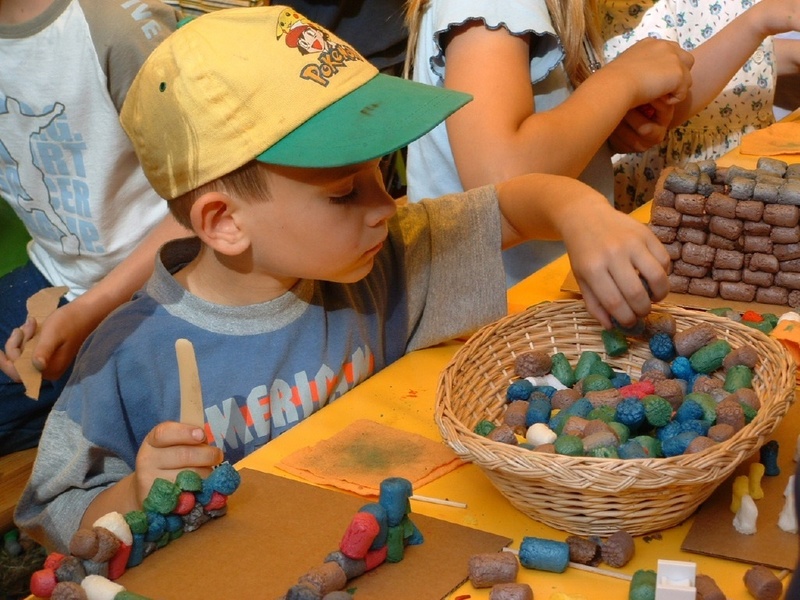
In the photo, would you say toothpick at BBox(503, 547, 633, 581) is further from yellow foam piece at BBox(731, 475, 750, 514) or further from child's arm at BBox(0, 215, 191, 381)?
child's arm at BBox(0, 215, 191, 381)

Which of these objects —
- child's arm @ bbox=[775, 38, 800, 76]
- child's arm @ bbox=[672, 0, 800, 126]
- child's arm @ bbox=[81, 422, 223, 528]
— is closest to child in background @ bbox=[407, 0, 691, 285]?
child's arm @ bbox=[672, 0, 800, 126]

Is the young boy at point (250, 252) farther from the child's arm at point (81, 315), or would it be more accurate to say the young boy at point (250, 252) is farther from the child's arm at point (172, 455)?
the child's arm at point (81, 315)

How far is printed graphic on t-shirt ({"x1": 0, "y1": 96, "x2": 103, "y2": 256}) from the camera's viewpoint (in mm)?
1486

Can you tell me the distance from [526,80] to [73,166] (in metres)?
0.71

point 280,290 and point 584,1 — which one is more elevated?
point 584,1

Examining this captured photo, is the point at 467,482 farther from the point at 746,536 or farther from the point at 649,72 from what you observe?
the point at 649,72

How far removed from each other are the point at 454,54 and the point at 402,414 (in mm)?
621

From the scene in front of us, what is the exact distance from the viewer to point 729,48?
185 cm

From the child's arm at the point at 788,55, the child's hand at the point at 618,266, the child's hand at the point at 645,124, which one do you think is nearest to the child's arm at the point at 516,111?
the child's hand at the point at 645,124

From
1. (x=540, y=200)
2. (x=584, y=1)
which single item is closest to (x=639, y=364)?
(x=540, y=200)

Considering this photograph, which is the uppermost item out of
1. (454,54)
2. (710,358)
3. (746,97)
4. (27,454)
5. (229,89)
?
(229,89)

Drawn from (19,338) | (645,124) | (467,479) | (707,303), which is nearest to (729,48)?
(645,124)

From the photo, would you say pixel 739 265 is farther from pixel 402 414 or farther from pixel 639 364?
pixel 402 414

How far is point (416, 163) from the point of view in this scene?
168 cm
